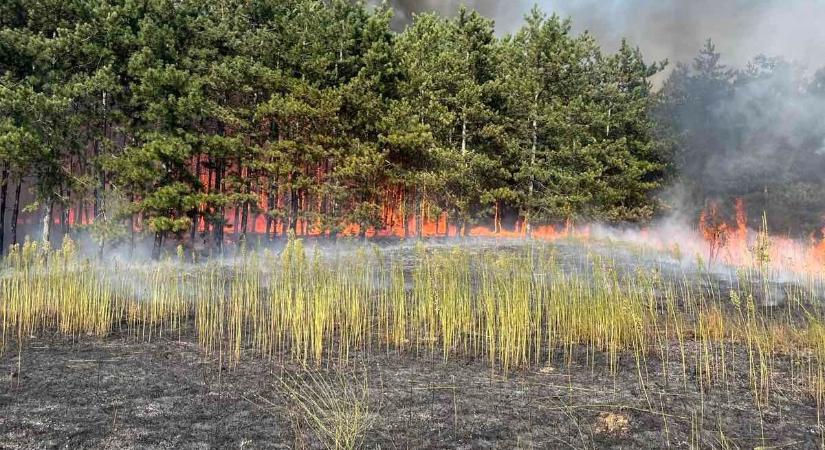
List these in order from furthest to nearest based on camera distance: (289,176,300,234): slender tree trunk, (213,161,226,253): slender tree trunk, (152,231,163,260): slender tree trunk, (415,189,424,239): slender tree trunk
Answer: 1. (415,189,424,239): slender tree trunk
2. (289,176,300,234): slender tree trunk
3. (213,161,226,253): slender tree trunk
4. (152,231,163,260): slender tree trunk

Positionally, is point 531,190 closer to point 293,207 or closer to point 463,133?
point 463,133

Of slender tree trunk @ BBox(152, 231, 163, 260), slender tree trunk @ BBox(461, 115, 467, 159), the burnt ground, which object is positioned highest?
slender tree trunk @ BBox(461, 115, 467, 159)

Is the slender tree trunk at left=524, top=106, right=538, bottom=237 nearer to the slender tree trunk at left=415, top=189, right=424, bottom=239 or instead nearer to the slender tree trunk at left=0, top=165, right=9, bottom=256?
the slender tree trunk at left=415, top=189, right=424, bottom=239

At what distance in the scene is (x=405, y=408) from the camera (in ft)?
13.6

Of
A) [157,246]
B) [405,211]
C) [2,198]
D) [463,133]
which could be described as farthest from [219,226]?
[463,133]

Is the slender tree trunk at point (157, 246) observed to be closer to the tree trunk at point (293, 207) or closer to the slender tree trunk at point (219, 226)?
the slender tree trunk at point (219, 226)

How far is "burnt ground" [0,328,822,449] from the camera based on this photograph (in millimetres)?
3574

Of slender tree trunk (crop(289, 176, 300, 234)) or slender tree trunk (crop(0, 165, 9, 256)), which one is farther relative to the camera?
slender tree trunk (crop(289, 176, 300, 234))

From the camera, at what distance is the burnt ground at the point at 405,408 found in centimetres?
357

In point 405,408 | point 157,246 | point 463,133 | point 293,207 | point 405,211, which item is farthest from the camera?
point 405,211

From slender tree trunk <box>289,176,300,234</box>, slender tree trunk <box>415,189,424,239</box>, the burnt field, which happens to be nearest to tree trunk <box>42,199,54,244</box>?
slender tree trunk <box>289,176,300,234</box>

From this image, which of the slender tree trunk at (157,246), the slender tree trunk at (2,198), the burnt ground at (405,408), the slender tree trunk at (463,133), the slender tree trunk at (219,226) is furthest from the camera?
the slender tree trunk at (463,133)

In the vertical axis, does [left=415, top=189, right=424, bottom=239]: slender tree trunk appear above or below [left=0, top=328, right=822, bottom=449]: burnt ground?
above

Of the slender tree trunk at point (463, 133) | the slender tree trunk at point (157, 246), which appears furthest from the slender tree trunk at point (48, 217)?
the slender tree trunk at point (463, 133)
